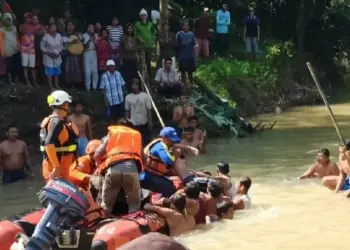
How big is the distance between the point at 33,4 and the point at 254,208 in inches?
375

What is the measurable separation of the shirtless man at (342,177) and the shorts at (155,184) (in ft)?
10.2

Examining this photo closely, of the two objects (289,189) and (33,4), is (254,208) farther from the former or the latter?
(33,4)

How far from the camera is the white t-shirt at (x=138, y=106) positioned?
15141mm

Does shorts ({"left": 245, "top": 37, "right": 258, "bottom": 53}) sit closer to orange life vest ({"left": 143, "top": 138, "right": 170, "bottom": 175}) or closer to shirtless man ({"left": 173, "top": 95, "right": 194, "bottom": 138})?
shirtless man ({"left": 173, "top": 95, "right": 194, "bottom": 138})

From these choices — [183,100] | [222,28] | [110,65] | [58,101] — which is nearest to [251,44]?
[222,28]

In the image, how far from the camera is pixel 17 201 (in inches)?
452

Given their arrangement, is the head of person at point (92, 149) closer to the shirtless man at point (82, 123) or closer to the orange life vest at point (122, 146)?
the orange life vest at point (122, 146)

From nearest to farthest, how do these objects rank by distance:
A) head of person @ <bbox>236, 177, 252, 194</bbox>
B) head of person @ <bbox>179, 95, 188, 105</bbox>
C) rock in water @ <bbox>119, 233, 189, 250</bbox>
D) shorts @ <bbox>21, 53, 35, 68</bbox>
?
rock in water @ <bbox>119, 233, 189, 250</bbox> < head of person @ <bbox>236, 177, 252, 194</bbox> < shorts @ <bbox>21, 53, 35, 68</bbox> < head of person @ <bbox>179, 95, 188, 105</bbox>

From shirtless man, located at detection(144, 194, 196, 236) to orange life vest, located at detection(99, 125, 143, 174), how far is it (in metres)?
0.63

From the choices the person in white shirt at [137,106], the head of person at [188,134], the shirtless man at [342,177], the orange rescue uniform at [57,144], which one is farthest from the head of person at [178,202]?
the person in white shirt at [137,106]

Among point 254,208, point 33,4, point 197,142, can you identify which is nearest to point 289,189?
point 254,208

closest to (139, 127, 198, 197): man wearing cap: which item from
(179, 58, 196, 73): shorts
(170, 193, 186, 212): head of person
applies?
(170, 193, 186, 212): head of person

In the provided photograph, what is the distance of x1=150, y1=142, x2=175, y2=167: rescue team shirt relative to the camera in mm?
9578

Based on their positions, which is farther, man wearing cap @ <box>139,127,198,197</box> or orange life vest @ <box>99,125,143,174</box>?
man wearing cap @ <box>139,127,198,197</box>
